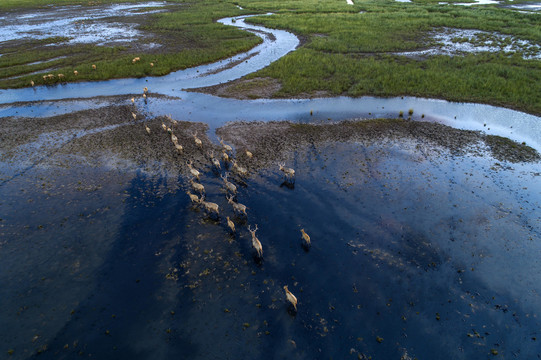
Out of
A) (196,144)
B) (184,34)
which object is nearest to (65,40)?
(184,34)

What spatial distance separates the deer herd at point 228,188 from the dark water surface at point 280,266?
17.0 inches

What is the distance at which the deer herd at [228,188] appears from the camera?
15.2 m

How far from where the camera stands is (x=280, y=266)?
1482 centimetres

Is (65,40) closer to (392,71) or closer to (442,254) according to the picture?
(392,71)

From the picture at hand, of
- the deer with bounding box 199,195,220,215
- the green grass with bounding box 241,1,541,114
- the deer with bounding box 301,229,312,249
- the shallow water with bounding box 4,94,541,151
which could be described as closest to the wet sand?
the deer with bounding box 301,229,312,249

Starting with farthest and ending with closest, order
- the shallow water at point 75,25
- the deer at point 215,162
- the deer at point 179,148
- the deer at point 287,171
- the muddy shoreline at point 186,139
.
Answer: the shallow water at point 75,25 < the deer at point 179,148 < the muddy shoreline at point 186,139 < the deer at point 215,162 < the deer at point 287,171

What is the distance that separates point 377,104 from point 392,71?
979 cm

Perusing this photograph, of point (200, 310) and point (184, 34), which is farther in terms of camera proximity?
point (184, 34)

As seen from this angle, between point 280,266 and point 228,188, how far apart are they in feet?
22.3

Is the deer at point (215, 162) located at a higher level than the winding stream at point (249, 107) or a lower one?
lower

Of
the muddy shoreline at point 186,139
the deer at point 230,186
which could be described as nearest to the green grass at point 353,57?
the muddy shoreline at point 186,139

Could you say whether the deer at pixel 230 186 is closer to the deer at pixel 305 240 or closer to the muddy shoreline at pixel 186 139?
the muddy shoreline at pixel 186 139

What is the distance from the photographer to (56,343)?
11805mm

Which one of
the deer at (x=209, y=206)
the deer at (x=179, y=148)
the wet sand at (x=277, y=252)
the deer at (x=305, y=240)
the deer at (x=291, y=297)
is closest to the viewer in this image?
the wet sand at (x=277, y=252)
